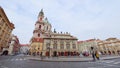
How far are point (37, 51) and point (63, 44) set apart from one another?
1884 centimetres

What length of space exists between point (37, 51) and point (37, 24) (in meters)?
19.3

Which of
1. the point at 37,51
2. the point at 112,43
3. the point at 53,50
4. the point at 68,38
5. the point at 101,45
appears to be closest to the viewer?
the point at 53,50

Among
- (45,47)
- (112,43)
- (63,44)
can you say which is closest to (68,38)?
(63,44)

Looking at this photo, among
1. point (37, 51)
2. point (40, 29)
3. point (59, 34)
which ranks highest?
point (40, 29)

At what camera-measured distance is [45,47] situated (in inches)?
2105

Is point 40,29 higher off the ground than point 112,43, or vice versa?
point 40,29

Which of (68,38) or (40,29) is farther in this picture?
(40,29)

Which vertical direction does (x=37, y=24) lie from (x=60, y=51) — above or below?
above

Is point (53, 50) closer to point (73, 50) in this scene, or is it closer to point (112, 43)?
point (73, 50)

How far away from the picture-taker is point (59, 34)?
58.6 meters

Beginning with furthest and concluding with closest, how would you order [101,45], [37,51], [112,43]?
[101,45] < [112,43] < [37,51]

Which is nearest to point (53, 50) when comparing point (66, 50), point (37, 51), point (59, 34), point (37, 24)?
point (66, 50)

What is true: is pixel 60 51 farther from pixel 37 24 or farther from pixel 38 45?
pixel 37 24

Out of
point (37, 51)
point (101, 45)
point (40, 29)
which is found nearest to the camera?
point (37, 51)
